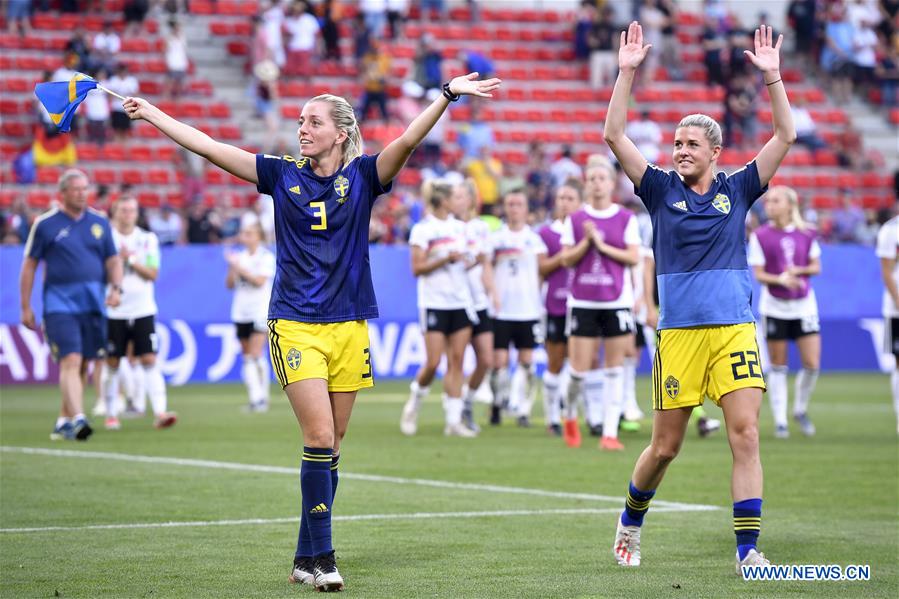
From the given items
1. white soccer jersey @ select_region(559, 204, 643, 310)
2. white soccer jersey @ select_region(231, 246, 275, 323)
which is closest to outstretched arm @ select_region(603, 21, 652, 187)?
white soccer jersey @ select_region(559, 204, 643, 310)

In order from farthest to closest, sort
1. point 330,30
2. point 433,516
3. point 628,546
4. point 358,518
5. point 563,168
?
point 330,30 → point 563,168 → point 433,516 → point 358,518 → point 628,546

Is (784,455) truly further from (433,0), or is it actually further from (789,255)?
(433,0)

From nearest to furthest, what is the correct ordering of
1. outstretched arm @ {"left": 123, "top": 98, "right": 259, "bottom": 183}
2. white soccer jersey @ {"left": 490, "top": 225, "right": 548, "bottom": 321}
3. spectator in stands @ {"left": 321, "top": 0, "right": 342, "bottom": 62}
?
outstretched arm @ {"left": 123, "top": 98, "right": 259, "bottom": 183} → white soccer jersey @ {"left": 490, "top": 225, "right": 548, "bottom": 321} → spectator in stands @ {"left": 321, "top": 0, "right": 342, "bottom": 62}

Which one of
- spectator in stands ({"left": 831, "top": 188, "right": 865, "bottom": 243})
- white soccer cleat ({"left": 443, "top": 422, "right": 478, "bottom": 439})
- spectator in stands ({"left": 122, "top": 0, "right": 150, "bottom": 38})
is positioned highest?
spectator in stands ({"left": 122, "top": 0, "right": 150, "bottom": 38})

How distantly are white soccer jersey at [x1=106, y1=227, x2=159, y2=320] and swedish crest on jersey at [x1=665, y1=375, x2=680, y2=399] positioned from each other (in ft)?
33.8

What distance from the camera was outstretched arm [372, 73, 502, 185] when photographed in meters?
7.18

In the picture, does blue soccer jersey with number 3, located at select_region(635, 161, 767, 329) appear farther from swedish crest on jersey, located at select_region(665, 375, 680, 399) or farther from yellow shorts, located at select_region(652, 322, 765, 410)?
swedish crest on jersey, located at select_region(665, 375, 680, 399)

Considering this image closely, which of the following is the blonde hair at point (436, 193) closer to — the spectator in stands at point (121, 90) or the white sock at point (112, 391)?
the white sock at point (112, 391)

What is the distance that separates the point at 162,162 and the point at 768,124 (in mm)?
14833

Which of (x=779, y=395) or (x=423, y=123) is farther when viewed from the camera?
(x=779, y=395)

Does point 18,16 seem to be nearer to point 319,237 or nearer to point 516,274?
point 516,274

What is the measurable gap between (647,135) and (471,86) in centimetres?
2569

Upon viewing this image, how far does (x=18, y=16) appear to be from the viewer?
29969 mm

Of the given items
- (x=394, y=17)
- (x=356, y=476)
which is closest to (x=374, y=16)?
(x=394, y=17)
